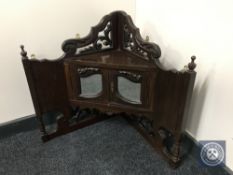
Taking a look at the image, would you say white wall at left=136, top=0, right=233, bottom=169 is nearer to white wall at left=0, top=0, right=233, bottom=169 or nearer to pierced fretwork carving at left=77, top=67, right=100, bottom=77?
white wall at left=0, top=0, right=233, bottom=169

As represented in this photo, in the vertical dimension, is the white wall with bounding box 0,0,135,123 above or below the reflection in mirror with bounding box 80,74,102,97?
above

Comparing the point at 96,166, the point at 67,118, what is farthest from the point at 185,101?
the point at 67,118

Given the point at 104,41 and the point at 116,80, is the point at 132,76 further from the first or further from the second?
the point at 104,41

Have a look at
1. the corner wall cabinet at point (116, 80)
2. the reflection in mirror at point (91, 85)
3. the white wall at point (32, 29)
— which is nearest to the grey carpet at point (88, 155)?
the corner wall cabinet at point (116, 80)

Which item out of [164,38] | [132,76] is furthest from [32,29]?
[164,38]

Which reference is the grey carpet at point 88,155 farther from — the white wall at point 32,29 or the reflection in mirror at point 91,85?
the reflection in mirror at point 91,85

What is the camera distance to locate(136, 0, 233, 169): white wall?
3.11 feet

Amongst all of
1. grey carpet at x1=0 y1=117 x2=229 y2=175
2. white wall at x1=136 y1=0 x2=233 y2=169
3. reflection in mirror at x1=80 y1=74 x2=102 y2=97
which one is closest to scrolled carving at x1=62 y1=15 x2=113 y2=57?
reflection in mirror at x1=80 y1=74 x2=102 y2=97

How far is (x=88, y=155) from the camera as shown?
52.2 inches

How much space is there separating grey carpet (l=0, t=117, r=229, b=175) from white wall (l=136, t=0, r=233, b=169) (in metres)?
0.28

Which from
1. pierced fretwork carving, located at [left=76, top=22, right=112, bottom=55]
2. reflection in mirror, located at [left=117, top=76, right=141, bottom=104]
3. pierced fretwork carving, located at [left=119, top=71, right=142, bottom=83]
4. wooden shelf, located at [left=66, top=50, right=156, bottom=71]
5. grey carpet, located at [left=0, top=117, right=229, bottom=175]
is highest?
pierced fretwork carving, located at [left=76, top=22, right=112, bottom=55]

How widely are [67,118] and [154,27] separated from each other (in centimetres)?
78

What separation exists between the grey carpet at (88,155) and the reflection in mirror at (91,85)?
35 cm

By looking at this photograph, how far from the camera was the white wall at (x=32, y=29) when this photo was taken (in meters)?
1.16
